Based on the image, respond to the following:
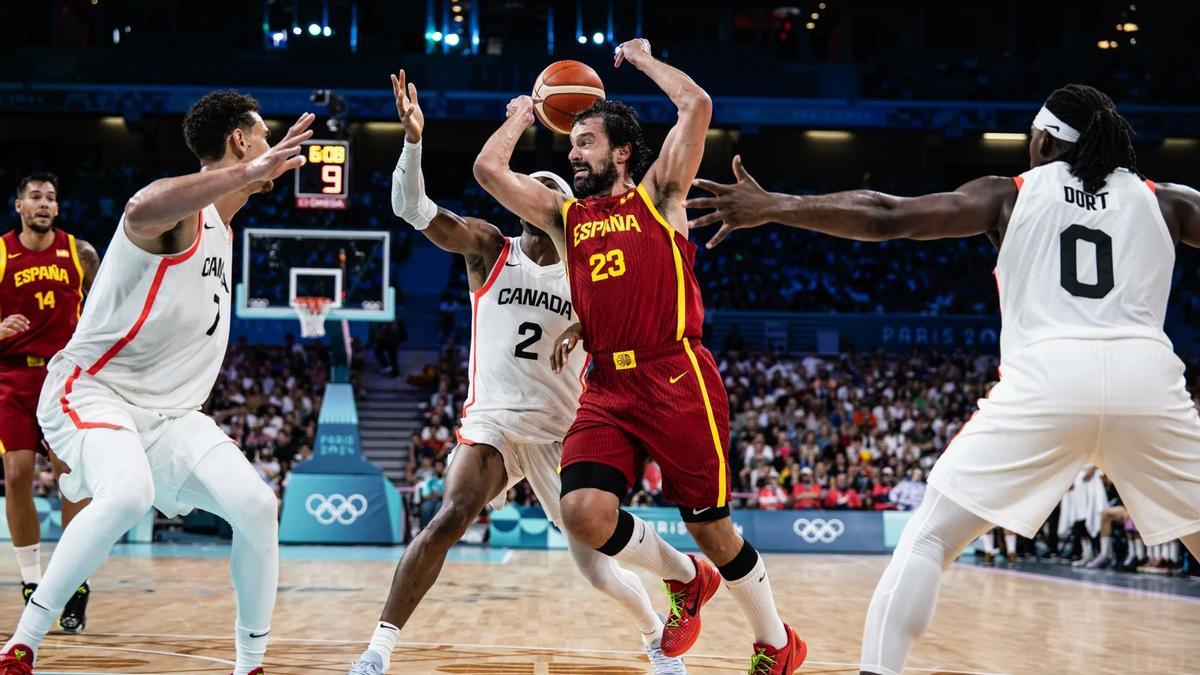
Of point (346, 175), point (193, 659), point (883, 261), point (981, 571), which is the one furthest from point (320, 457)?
point (883, 261)

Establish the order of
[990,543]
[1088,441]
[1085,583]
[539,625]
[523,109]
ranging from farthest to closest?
[990,543] < [1085,583] < [539,625] < [523,109] < [1088,441]

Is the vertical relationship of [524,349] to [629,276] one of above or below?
below

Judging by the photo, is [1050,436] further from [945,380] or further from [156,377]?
[945,380]

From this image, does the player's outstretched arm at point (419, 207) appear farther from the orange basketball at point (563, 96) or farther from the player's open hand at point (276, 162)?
the player's open hand at point (276, 162)

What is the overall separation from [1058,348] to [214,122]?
3377 mm

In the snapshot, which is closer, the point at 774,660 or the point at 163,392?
the point at 163,392

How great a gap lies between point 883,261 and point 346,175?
16898 mm

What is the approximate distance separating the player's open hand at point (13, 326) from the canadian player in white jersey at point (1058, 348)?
460 cm

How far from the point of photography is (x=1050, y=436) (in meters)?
3.66

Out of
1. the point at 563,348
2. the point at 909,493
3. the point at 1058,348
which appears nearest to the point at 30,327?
the point at 563,348

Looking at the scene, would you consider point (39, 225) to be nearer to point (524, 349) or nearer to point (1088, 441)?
point (524, 349)

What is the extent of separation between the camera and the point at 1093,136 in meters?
3.98

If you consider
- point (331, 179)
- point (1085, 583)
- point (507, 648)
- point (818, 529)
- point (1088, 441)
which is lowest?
point (818, 529)

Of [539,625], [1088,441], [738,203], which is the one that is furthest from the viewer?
[539,625]
